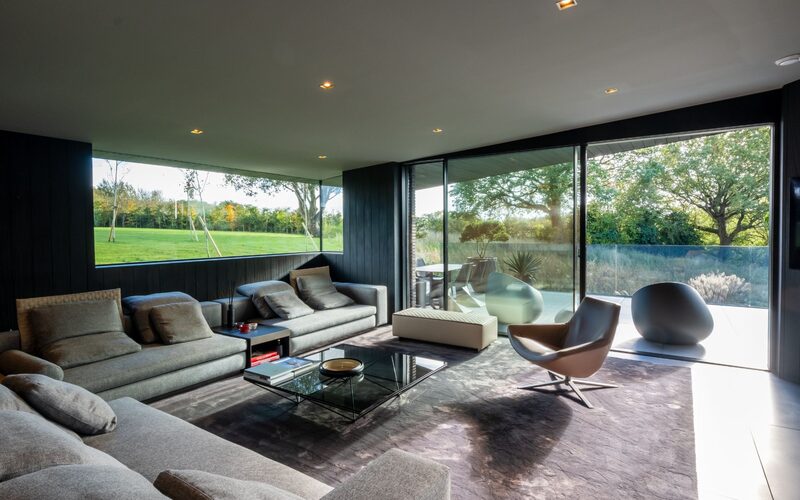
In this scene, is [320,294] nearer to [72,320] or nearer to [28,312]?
[72,320]

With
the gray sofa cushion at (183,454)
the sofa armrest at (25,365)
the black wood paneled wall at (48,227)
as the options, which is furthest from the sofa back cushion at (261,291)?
the gray sofa cushion at (183,454)

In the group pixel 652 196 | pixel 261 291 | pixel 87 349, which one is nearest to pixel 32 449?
pixel 87 349

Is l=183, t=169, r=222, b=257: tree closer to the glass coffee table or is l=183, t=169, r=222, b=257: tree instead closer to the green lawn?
the green lawn

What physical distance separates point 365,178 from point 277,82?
3698 mm

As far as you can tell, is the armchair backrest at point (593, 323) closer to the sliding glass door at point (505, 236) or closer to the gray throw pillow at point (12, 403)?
the sliding glass door at point (505, 236)

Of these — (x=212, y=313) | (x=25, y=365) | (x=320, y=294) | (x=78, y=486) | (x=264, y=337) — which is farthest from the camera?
(x=320, y=294)

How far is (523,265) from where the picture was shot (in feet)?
17.8

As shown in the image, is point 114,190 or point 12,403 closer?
point 12,403

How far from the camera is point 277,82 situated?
3.07 m

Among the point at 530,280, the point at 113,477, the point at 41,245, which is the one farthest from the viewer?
the point at 530,280

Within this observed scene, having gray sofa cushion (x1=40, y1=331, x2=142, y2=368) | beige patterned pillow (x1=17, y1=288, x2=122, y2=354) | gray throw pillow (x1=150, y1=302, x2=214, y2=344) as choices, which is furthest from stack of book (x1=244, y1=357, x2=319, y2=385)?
beige patterned pillow (x1=17, y1=288, x2=122, y2=354)

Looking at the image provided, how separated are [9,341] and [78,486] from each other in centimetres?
340

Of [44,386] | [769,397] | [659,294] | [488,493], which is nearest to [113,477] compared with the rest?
[44,386]

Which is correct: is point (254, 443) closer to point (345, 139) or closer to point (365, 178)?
point (345, 139)
